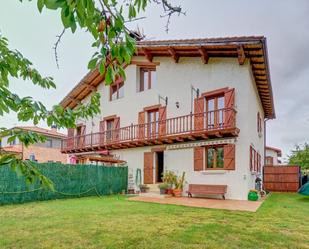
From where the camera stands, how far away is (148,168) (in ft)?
48.7

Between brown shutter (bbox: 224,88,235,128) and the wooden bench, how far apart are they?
105 inches

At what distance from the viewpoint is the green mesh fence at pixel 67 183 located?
396 inches

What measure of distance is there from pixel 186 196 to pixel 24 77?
1131 cm

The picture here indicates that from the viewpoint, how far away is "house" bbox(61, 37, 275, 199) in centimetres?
1164

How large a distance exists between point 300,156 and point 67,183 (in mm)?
23081

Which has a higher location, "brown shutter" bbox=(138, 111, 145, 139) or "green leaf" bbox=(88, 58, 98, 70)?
"brown shutter" bbox=(138, 111, 145, 139)

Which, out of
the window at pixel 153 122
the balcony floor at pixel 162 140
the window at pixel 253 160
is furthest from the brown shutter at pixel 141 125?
the window at pixel 253 160

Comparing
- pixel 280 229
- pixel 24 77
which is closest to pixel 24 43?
pixel 24 77

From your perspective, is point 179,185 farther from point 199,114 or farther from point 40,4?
point 40,4

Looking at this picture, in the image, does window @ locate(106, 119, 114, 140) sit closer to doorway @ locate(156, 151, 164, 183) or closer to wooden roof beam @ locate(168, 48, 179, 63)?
doorway @ locate(156, 151, 164, 183)

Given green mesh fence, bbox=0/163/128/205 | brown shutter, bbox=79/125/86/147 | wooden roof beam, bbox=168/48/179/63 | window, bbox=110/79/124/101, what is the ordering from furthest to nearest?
brown shutter, bbox=79/125/86/147
window, bbox=110/79/124/101
wooden roof beam, bbox=168/48/179/63
green mesh fence, bbox=0/163/128/205

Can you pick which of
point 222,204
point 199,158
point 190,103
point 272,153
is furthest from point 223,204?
point 272,153

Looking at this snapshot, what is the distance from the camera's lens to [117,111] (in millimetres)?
17406

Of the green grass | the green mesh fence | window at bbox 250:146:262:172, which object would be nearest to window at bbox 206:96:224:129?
window at bbox 250:146:262:172
